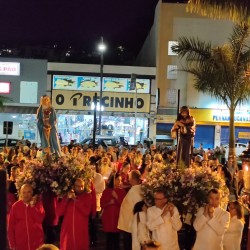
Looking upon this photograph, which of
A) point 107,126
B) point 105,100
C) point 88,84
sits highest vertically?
point 88,84

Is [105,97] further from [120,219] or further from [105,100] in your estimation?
[120,219]

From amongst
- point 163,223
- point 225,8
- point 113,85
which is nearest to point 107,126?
point 113,85

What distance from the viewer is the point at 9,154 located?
1465cm

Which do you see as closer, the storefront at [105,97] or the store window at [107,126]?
the storefront at [105,97]

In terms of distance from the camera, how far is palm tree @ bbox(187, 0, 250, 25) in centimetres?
870

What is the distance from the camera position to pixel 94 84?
3819 cm

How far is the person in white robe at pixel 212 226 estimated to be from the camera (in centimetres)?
625

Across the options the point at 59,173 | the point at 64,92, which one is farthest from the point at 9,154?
the point at 64,92

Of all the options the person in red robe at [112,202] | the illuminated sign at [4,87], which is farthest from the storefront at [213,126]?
the person in red robe at [112,202]

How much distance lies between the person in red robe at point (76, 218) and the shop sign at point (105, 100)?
30632 millimetres

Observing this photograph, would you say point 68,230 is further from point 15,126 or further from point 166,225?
point 15,126

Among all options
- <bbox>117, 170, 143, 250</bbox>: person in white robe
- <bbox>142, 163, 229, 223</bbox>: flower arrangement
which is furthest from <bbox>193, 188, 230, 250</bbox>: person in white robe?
<bbox>117, 170, 143, 250</bbox>: person in white robe

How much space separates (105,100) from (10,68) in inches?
319

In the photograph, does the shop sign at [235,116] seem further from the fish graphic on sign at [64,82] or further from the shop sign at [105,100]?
the fish graphic on sign at [64,82]
